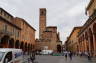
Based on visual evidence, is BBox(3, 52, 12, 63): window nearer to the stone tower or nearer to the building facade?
the building facade

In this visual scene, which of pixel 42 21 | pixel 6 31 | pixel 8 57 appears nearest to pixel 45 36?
pixel 42 21

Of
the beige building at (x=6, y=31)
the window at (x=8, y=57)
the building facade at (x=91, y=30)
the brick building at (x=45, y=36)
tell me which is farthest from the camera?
the brick building at (x=45, y=36)

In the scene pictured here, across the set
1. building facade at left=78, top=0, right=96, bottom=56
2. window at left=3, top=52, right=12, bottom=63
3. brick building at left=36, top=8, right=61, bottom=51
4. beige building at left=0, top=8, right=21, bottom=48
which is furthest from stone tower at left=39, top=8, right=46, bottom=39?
window at left=3, top=52, right=12, bottom=63

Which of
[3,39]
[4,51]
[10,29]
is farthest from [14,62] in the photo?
[10,29]

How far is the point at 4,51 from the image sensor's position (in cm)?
1230

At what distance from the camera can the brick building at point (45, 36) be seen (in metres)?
79.0

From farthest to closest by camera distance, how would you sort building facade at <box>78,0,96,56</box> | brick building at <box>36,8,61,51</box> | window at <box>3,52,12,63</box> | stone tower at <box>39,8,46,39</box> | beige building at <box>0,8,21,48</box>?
stone tower at <box>39,8,46,39</box>
brick building at <box>36,8,61,51</box>
beige building at <box>0,8,21,48</box>
building facade at <box>78,0,96,56</box>
window at <box>3,52,12,63</box>

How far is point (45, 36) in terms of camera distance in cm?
8288

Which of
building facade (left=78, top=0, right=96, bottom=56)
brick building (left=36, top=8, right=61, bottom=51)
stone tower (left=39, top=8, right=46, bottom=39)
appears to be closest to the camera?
building facade (left=78, top=0, right=96, bottom=56)

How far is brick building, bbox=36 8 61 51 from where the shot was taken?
7899 centimetres

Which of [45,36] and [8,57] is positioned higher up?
[45,36]

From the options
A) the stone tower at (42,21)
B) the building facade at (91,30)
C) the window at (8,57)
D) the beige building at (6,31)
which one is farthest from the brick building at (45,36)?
the window at (8,57)

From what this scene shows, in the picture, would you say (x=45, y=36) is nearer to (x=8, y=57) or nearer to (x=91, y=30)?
(x=91, y=30)

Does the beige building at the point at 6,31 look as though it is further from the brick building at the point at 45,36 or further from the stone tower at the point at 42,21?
the stone tower at the point at 42,21
